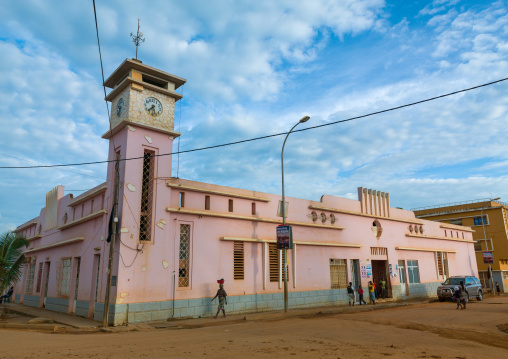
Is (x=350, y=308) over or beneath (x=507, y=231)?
beneath

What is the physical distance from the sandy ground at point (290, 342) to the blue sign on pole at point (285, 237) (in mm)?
4103

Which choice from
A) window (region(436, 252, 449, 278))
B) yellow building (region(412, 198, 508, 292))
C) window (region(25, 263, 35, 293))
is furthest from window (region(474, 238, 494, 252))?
window (region(25, 263, 35, 293))

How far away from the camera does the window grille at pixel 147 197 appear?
16.5 m

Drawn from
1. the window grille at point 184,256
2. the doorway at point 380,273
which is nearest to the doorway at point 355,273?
the doorway at point 380,273

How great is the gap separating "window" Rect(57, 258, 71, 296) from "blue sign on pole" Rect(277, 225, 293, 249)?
11713 mm

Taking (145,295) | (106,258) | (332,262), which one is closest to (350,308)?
(332,262)

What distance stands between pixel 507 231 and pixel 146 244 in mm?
48355

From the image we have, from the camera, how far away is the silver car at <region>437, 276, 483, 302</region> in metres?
26.4

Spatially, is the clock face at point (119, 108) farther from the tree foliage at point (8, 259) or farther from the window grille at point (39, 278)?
the window grille at point (39, 278)

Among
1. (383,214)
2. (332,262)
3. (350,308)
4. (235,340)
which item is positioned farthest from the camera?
(383,214)

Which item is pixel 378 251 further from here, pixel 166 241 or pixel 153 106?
pixel 153 106

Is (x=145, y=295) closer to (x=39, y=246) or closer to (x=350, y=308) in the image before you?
(x=350, y=308)

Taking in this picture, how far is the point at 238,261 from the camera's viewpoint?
755 inches

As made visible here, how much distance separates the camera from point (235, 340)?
1096cm
